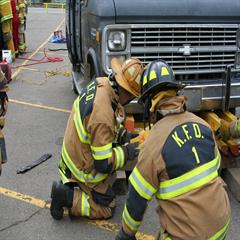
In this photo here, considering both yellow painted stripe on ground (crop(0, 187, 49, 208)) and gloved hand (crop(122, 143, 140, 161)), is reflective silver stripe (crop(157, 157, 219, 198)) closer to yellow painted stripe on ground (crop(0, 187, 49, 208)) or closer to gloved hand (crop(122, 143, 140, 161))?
gloved hand (crop(122, 143, 140, 161))

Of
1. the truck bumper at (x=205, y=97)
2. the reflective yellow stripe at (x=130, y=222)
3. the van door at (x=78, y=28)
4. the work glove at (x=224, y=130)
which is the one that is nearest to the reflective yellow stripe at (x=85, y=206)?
the truck bumper at (x=205, y=97)

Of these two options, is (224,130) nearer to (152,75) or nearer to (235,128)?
(235,128)

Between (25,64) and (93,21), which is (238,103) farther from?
(25,64)

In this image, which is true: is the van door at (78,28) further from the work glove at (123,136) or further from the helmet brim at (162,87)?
the helmet brim at (162,87)

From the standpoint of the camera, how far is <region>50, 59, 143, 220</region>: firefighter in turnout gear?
344 centimetres

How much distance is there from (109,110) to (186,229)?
1.38 metres

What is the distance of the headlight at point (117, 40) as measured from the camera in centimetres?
452

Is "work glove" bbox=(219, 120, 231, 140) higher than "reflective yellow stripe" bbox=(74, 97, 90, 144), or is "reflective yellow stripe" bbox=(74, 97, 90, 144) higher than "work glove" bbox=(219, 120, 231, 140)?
"reflective yellow stripe" bbox=(74, 97, 90, 144)

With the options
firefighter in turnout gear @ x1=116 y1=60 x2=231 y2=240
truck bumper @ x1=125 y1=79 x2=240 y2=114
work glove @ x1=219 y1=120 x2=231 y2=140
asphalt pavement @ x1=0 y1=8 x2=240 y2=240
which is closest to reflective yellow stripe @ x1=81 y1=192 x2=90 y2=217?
asphalt pavement @ x1=0 y1=8 x2=240 y2=240

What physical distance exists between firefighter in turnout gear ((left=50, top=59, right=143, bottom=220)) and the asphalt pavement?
184mm

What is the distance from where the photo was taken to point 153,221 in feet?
12.9

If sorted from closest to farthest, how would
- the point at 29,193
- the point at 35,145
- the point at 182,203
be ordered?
the point at 182,203
the point at 29,193
the point at 35,145

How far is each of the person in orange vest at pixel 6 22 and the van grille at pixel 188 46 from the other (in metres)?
7.06

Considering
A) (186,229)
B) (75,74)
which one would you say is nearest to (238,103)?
(186,229)
